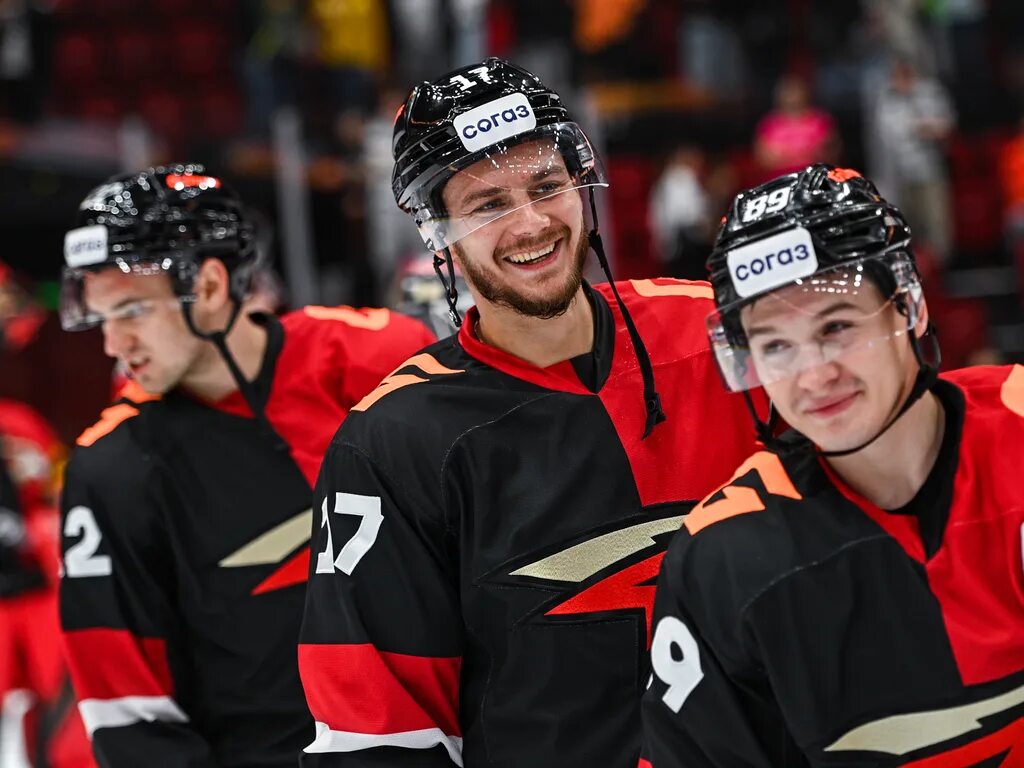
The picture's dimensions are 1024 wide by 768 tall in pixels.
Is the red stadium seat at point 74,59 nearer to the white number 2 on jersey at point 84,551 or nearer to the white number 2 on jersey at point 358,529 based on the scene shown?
the white number 2 on jersey at point 84,551

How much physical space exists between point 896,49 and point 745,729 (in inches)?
292

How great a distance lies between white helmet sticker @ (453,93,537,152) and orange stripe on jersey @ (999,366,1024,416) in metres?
0.70

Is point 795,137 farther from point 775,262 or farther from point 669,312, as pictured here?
point 775,262

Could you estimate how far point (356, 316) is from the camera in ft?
9.09

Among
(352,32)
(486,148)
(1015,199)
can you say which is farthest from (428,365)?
(352,32)

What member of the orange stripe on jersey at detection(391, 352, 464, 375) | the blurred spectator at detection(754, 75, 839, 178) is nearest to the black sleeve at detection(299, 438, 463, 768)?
the orange stripe on jersey at detection(391, 352, 464, 375)

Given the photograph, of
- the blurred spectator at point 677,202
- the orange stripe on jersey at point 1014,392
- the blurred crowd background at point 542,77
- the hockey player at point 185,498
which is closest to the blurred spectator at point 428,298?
the hockey player at point 185,498

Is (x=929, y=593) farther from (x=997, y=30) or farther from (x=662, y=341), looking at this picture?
(x=997, y=30)

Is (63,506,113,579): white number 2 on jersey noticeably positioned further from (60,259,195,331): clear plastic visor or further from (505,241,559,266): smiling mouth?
(505,241,559,266): smiling mouth

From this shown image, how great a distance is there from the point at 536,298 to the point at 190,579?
0.90 meters

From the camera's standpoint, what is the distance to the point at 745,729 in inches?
65.1

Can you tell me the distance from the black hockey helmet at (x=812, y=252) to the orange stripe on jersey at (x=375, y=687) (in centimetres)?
58

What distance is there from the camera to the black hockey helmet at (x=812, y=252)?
165cm

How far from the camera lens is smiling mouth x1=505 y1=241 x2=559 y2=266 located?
2018 mm
